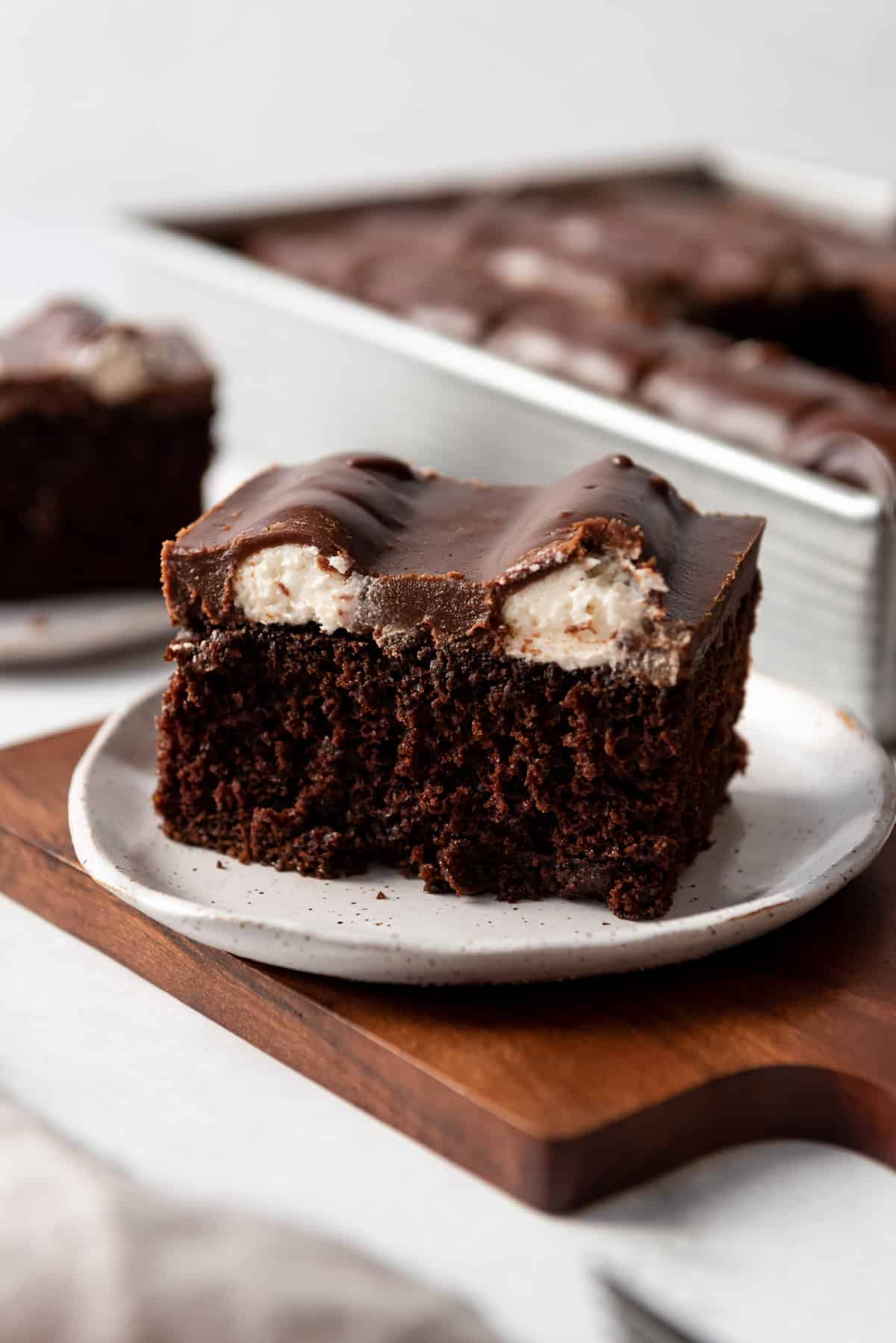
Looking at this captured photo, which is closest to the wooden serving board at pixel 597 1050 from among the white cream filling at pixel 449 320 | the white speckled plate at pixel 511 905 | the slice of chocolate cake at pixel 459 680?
the white speckled plate at pixel 511 905

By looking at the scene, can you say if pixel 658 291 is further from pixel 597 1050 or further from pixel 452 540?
pixel 597 1050

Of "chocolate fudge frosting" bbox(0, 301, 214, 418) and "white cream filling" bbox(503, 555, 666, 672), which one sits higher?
"white cream filling" bbox(503, 555, 666, 672)

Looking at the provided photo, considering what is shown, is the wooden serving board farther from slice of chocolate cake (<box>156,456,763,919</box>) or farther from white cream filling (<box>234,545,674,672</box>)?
white cream filling (<box>234,545,674,672</box>)

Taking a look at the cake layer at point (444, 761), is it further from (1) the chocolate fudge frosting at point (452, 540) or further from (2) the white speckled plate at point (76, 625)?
(2) the white speckled plate at point (76, 625)

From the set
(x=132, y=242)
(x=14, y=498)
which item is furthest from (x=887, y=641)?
(x=132, y=242)

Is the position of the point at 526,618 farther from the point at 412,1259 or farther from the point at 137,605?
the point at 137,605

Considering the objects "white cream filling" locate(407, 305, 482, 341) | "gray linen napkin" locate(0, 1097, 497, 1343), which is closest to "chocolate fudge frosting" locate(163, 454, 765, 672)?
"gray linen napkin" locate(0, 1097, 497, 1343)
